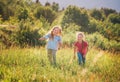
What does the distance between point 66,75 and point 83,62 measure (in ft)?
2.29

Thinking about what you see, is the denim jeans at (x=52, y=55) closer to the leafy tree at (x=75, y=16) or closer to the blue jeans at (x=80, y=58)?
the blue jeans at (x=80, y=58)

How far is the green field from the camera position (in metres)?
4.47

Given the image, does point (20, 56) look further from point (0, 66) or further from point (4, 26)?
point (4, 26)

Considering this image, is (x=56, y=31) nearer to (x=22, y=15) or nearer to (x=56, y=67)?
(x=56, y=67)

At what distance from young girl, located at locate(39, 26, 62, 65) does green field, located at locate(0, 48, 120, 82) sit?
4.0 inches

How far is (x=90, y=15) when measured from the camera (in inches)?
509

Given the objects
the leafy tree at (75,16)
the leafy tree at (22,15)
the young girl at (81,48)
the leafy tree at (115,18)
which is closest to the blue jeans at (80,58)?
the young girl at (81,48)

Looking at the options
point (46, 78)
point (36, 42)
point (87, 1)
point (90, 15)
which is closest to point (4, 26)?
point (36, 42)

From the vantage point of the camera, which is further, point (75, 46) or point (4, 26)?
point (4, 26)

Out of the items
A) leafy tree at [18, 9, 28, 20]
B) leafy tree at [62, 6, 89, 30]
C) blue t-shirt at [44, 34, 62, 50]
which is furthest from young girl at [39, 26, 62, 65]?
leafy tree at [62, 6, 89, 30]

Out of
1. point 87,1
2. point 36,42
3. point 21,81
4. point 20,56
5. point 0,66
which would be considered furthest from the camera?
point 87,1

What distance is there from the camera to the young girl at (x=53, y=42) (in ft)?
16.8

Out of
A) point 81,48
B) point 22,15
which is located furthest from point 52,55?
point 22,15

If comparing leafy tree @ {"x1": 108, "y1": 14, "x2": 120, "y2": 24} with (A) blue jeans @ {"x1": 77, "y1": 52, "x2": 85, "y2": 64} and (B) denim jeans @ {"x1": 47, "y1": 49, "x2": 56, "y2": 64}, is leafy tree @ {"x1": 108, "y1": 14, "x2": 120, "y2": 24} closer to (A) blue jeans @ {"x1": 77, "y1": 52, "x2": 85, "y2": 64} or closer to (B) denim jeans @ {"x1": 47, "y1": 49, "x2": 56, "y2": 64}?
(A) blue jeans @ {"x1": 77, "y1": 52, "x2": 85, "y2": 64}
